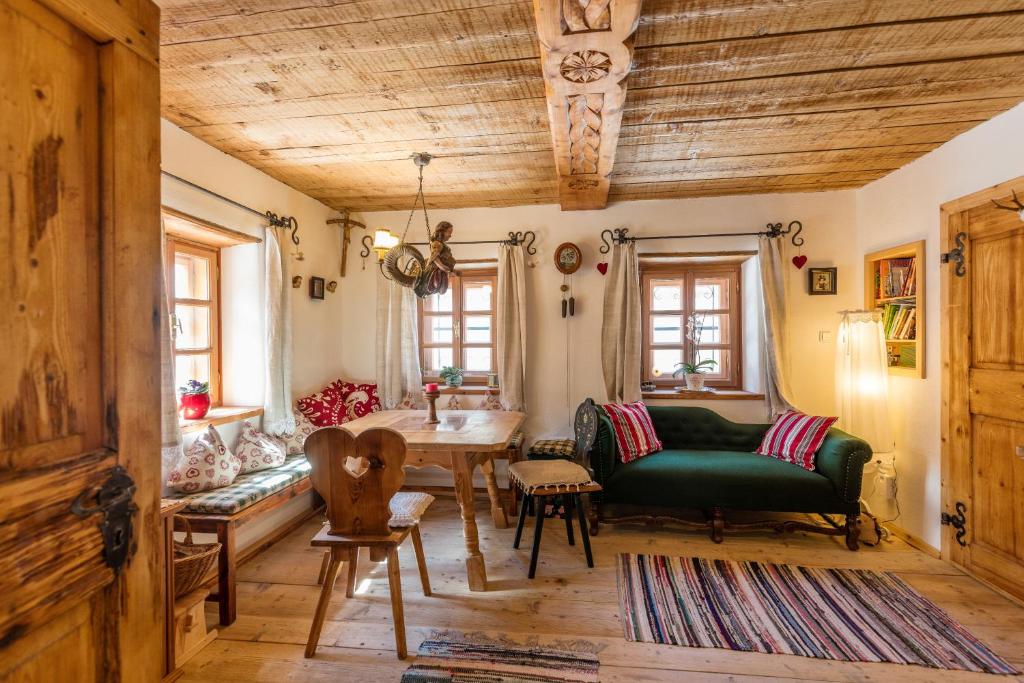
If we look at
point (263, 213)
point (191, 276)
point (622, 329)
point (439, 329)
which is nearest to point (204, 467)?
point (191, 276)

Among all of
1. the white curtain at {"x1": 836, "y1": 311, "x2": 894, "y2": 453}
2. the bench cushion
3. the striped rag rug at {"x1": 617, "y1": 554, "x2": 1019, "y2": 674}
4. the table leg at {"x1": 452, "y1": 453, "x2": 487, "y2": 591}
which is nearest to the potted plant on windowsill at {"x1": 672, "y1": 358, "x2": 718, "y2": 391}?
the white curtain at {"x1": 836, "y1": 311, "x2": 894, "y2": 453}

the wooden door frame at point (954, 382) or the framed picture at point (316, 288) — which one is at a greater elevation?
the framed picture at point (316, 288)

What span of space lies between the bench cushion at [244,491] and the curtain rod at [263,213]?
1676 mm

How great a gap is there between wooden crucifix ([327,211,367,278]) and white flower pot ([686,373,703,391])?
3184 millimetres

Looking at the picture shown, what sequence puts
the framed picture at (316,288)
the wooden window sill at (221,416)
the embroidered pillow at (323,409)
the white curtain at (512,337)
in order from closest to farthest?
the wooden window sill at (221,416) → the embroidered pillow at (323,409) → the framed picture at (316,288) → the white curtain at (512,337)

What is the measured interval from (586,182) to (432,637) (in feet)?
9.11

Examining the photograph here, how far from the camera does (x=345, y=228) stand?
416 cm

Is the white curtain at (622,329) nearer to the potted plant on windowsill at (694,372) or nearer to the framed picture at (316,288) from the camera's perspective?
the potted plant on windowsill at (694,372)

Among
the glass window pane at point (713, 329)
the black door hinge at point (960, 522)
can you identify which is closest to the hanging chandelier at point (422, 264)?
the glass window pane at point (713, 329)

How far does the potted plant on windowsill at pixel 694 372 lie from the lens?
12.8 feet

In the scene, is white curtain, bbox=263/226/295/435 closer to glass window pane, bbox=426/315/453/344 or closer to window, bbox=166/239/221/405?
window, bbox=166/239/221/405

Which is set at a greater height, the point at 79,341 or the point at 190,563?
the point at 79,341

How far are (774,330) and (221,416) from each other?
3.96 meters

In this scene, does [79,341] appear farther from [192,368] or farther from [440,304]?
[440,304]
